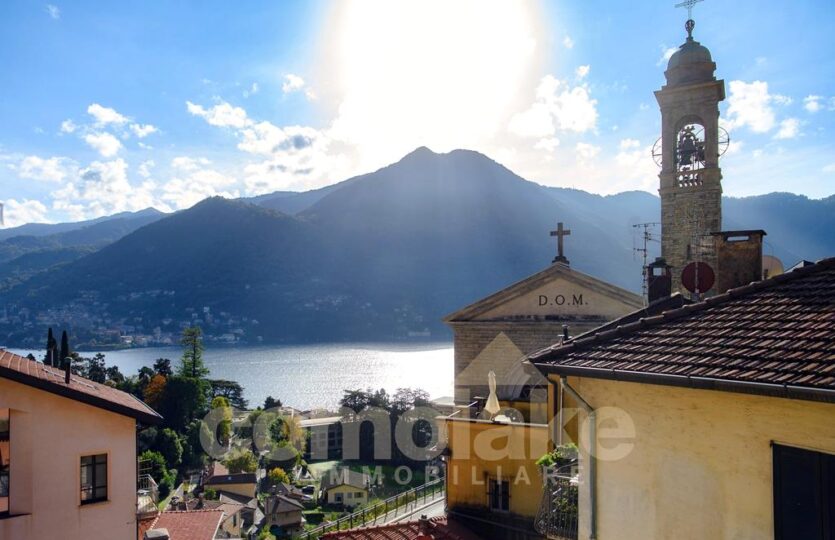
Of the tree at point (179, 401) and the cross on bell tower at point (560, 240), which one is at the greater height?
the cross on bell tower at point (560, 240)

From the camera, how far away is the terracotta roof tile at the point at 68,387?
8.78 metres

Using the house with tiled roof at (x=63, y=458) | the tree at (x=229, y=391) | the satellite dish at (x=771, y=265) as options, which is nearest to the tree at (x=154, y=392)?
the tree at (x=229, y=391)

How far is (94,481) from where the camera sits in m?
9.55

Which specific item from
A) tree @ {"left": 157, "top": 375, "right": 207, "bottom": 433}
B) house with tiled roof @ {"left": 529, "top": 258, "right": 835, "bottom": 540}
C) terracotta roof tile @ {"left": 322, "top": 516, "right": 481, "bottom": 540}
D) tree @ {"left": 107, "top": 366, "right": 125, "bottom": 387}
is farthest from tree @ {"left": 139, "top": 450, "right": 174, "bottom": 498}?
house with tiled roof @ {"left": 529, "top": 258, "right": 835, "bottom": 540}

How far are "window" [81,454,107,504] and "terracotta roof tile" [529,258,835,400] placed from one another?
7614 millimetres

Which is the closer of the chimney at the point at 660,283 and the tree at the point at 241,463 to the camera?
the chimney at the point at 660,283

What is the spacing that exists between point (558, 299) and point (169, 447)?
4987cm

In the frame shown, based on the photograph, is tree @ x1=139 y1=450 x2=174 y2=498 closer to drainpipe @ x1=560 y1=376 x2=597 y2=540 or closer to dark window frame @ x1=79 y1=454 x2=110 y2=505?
dark window frame @ x1=79 y1=454 x2=110 y2=505

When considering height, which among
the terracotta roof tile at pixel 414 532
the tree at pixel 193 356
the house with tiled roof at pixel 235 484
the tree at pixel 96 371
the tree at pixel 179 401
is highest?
the terracotta roof tile at pixel 414 532

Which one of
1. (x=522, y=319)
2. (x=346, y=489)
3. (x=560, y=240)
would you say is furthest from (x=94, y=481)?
(x=346, y=489)

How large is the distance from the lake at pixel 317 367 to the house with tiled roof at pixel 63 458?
8615cm

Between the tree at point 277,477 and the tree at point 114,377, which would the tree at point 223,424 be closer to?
the tree at point 114,377

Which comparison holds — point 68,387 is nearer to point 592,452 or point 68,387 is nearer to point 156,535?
point 156,535

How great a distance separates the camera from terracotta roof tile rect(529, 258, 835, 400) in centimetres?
409
